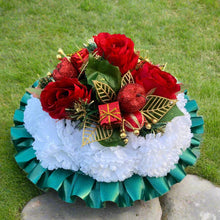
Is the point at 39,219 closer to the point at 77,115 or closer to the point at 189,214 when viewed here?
the point at 77,115

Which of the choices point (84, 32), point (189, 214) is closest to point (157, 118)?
point (189, 214)

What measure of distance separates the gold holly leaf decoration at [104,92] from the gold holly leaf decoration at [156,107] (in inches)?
5.4

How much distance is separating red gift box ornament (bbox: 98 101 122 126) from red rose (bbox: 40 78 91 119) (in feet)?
0.28

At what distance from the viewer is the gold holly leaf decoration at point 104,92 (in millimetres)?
1030

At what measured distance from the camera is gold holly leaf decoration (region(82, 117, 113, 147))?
3.47ft

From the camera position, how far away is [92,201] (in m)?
1.19

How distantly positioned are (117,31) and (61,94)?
5.46 ft

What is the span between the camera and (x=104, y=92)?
3.45 feet

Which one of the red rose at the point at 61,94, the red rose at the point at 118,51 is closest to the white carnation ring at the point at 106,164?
the red rose at the point at 61,94

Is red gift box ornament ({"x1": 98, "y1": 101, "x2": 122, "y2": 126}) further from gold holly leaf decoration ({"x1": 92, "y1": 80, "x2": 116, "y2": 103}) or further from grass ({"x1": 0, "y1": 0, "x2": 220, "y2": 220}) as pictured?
grass ({"x1": 0, "y1": 0, "x2": 220, "y2": 220})

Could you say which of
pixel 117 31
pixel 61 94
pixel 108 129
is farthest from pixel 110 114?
pixel 117 31

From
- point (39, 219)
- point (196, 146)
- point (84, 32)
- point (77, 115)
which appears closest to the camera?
point (77, 115)

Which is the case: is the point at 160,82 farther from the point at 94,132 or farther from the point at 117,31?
the point at 117,31

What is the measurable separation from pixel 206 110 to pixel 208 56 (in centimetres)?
65
